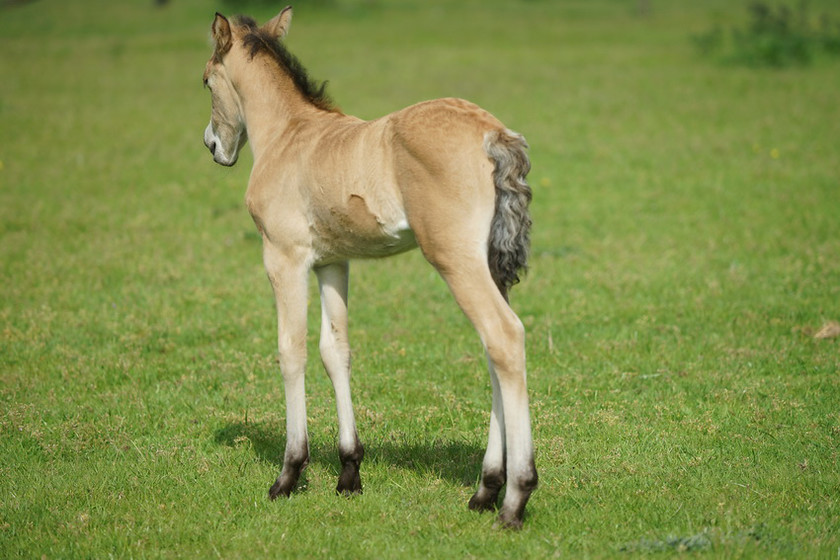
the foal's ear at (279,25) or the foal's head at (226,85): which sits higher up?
the foal's ear at (279,25)

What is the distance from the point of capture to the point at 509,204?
4617mm

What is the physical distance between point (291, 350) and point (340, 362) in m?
0.32

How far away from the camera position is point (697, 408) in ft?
21.5

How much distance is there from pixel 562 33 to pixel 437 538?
996 inches

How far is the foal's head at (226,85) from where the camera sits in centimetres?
609

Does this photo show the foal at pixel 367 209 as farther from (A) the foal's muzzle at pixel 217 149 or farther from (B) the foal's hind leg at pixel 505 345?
(A) the foal's muzzle at pixel 217 149

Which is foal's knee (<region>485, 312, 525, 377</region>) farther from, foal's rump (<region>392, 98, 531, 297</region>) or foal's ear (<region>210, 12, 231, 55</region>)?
foal's ear (<region>210, 12, 231, 55</region>)

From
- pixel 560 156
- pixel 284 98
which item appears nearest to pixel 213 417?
pixel 284 98

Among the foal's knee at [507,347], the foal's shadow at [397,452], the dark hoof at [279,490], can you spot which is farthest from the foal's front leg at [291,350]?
the foal's knee at [507,347]

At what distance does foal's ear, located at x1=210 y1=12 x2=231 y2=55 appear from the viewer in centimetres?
600

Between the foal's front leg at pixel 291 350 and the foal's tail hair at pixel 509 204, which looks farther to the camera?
the foal's front leg at pixel 291 350

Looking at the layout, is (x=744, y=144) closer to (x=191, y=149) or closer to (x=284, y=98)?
(x=191, y=149)

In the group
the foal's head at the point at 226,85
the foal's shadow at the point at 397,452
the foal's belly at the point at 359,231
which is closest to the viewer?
the foal's belly at the point at 359,231

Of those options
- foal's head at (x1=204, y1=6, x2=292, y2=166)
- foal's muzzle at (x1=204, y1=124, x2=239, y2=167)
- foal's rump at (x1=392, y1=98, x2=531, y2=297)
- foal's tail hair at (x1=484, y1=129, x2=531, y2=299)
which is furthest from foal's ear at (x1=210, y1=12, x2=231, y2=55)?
foal's tail hair at (x1=484, y1=129, x2=531, y2=299)
